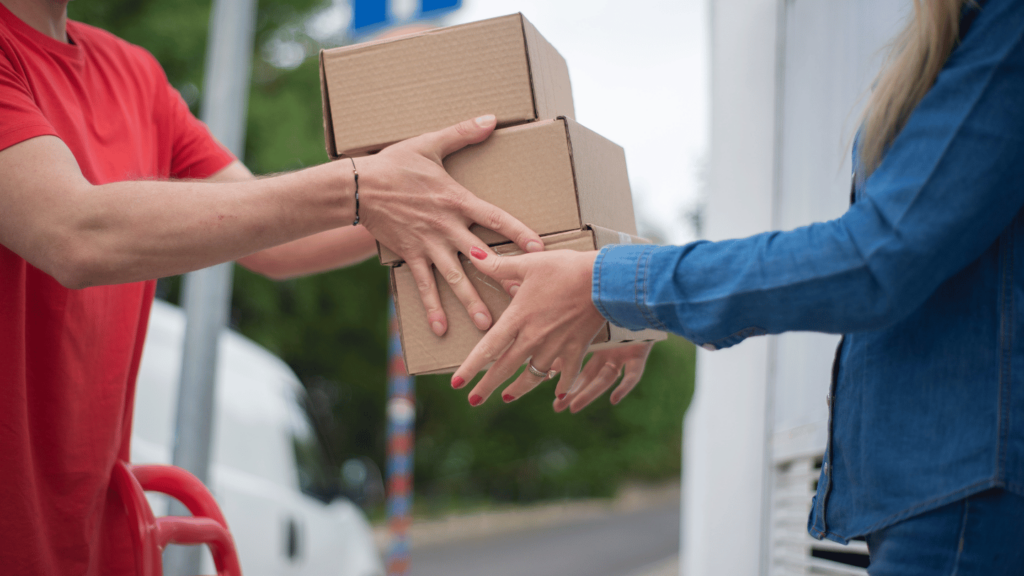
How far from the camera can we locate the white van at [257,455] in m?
3.34

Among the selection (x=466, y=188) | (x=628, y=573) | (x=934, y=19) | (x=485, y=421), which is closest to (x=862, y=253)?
(x=934, y=19)

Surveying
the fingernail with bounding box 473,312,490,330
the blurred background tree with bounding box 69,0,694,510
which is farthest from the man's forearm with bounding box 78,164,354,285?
the blurred background tree with bounding box 69,0,694,510

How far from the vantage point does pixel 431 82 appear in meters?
1.48

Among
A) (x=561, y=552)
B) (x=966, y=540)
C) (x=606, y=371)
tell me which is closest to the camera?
(x=966, y=540)

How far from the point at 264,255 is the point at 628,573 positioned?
8.19m

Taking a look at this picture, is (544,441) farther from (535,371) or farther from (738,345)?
(535,371)

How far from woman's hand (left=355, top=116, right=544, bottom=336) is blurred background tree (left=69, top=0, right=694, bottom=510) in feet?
11.3

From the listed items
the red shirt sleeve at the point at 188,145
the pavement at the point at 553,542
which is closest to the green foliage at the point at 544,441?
the pavement at the point at 553,542

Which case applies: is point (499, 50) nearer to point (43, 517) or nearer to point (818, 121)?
point (43, 517)

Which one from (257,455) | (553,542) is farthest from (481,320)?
(553,542)

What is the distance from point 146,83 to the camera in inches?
68.1

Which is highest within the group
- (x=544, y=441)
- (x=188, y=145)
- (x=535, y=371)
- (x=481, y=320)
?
(x=188, y=145)

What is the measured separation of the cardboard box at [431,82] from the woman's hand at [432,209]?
58mm

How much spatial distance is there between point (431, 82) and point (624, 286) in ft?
1.92
